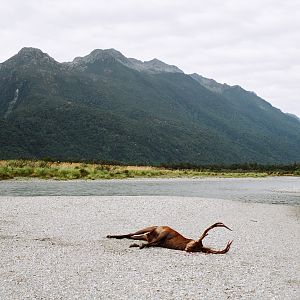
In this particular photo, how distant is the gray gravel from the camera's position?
7.36m

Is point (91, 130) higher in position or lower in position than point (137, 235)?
higher

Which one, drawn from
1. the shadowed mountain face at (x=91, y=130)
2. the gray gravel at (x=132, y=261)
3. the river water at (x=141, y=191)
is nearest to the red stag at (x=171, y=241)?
the gray gravel at (x=132, y=261)

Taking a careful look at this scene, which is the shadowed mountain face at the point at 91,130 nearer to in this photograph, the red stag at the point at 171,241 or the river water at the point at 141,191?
the river water at the point at 141,191

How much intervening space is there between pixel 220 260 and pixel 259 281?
169 cm

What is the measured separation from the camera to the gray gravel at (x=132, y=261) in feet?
24.2

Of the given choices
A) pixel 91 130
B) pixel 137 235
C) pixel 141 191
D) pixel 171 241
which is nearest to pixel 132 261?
pixel 171 241

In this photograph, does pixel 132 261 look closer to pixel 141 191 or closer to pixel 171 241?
pixel 171 241

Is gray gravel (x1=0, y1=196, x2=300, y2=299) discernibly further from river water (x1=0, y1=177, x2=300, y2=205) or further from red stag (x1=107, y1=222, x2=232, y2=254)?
river water (x1=0, y1=177, x2=300, y2=205)

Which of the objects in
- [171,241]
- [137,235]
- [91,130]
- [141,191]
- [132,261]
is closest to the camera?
[132,261]

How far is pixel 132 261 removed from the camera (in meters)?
9.35

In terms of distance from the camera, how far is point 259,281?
817cm

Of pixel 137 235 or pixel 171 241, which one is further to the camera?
pixel 137 235

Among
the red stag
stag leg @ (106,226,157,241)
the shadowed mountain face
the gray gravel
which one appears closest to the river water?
the gray gravel

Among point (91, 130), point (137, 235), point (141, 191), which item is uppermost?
point (91, 130)
